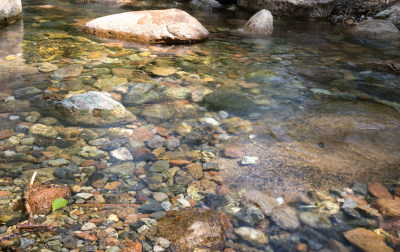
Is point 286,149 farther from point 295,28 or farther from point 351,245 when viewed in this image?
point 295,28

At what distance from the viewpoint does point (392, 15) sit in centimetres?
957

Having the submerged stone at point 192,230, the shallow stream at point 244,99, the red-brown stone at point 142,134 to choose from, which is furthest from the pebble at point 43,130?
the submerged stone at point 192,230

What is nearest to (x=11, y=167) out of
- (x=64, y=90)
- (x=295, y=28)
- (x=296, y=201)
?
(x=64, y=90)

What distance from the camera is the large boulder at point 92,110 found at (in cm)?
368

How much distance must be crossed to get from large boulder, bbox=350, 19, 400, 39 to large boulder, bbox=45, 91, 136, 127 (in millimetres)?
7271

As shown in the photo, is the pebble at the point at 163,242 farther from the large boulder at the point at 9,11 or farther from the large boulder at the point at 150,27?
the large boulder at the point at 9,11

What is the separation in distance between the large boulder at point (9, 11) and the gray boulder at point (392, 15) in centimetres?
967

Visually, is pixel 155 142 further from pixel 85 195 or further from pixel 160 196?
pixel 85 195

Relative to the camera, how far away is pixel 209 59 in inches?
238

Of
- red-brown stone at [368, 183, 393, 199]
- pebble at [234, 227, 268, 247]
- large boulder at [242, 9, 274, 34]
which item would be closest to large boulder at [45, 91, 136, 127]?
pebble at [234, 227, 268, 247]

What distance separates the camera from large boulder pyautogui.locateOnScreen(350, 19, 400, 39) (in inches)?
336

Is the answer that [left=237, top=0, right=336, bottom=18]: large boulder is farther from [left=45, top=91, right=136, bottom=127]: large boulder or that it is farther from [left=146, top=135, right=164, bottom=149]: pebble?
[left=146, top=135, right=164, bottom=149]: pebble

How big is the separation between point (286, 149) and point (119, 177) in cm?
160

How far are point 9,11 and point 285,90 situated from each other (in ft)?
21.2
